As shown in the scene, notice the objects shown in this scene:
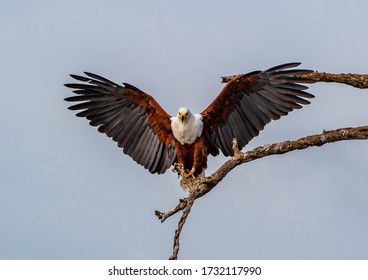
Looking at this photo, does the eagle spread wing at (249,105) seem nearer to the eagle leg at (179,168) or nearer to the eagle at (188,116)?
the eagle at (188,116)

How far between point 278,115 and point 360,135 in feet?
7.90

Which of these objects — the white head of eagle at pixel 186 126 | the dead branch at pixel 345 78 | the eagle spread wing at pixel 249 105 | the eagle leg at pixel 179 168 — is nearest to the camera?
the dead branch at pixel 345 78

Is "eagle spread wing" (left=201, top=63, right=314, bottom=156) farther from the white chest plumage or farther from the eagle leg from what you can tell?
the eagle leg

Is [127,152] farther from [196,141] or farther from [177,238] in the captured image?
[177,238]

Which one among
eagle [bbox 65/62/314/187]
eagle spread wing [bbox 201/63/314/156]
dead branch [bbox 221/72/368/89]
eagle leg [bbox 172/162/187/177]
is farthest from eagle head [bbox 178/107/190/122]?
dead branch [bbox 221/72/368/89]

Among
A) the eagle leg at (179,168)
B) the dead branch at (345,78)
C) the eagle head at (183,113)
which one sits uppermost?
the eagle head at (183,113)

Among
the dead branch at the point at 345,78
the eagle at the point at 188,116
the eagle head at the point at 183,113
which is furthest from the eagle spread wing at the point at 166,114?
the dead branch at the point at 345,78

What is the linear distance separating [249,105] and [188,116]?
101 cm

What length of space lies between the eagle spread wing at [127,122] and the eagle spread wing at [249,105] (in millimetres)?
773

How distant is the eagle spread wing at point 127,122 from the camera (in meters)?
13.0

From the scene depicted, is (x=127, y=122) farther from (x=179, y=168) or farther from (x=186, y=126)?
(x=179, y=168)

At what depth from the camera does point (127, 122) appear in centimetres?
1312

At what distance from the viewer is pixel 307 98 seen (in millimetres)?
12250
